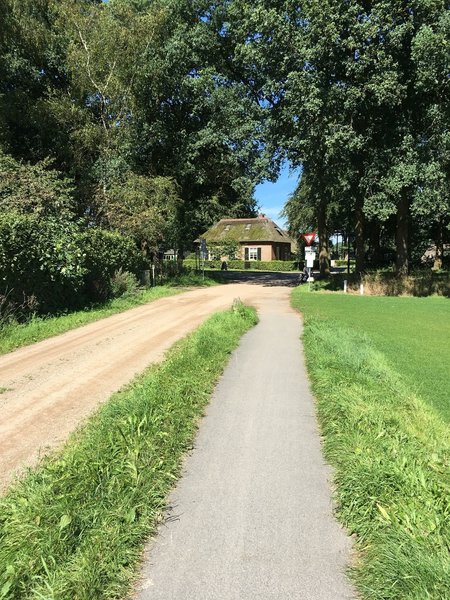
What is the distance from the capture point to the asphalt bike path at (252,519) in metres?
2.85

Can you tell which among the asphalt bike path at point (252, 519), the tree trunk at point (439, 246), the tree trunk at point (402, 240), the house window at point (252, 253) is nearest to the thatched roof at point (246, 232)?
the house window at point (252, 253)

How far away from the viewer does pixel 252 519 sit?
11.7ft

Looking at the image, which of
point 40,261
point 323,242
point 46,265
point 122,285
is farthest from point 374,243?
point 40,261

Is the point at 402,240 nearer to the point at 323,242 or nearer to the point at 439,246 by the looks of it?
the point at 323,242

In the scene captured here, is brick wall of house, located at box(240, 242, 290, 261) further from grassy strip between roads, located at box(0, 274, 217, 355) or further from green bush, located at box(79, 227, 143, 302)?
green bush, located at box(79, 227, 143, 302)

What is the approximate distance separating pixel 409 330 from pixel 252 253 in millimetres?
52027

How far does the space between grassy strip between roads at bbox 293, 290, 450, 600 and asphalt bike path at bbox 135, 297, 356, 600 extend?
159 mm

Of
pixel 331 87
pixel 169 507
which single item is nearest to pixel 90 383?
pixel 169 507

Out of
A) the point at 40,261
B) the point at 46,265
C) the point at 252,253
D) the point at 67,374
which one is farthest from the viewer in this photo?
the point at 252,253

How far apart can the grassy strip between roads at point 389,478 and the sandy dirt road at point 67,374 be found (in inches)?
115

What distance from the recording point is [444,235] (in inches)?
1865

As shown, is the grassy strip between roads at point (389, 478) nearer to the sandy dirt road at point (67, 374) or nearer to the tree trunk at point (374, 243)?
the sandy dirt road at point (67, 374)

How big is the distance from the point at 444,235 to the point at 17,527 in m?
50.8

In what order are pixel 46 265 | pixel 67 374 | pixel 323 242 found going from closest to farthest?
pixel 67 374 < pixel 46 265 < pixel 323 242
